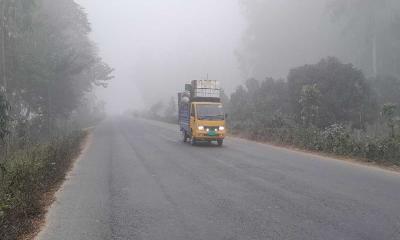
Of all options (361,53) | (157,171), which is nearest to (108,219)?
(157,171)

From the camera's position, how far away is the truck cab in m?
22.4

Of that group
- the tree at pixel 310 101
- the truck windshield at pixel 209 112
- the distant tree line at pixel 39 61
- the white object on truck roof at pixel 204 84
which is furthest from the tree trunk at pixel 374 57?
the truck windshield at pixel 209 112

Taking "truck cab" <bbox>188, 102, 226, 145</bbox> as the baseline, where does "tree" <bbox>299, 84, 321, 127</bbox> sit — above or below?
above

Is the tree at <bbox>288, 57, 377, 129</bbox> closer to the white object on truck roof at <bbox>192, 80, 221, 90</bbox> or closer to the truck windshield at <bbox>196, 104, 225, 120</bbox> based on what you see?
the white object on truck roof at <bbox>192, 80, 221, 90</bbox>

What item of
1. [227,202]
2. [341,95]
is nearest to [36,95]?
[341,95]

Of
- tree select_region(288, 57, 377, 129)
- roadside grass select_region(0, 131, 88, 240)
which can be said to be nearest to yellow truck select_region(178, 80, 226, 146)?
tree select_region(288, 57, 377, 129)

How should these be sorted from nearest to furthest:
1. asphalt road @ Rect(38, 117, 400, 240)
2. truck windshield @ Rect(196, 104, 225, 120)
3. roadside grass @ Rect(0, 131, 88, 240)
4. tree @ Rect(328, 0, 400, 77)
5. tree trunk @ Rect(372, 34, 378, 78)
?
asphalt road @ Rect(38, 117, 400, 240)
roadside grass @ Rect(0, 131, 88, 240)
truck windshield @ Rect(196, 104, 225, 120)
tree trunk @ Rect(372, 34, 378, 78)
tree @ Rect(328, 0, 400, 77)

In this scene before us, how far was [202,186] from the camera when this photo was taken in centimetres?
1068

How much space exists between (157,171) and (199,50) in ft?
355


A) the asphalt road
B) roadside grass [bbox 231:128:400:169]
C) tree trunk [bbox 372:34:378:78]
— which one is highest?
tree trunk [bbox 372:34:378:78]

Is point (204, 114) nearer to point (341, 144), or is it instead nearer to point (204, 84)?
point (204, 84)

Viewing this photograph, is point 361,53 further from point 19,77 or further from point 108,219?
point 108,219

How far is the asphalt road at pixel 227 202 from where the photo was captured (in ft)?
22.1

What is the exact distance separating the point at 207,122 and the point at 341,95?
44.9ft
